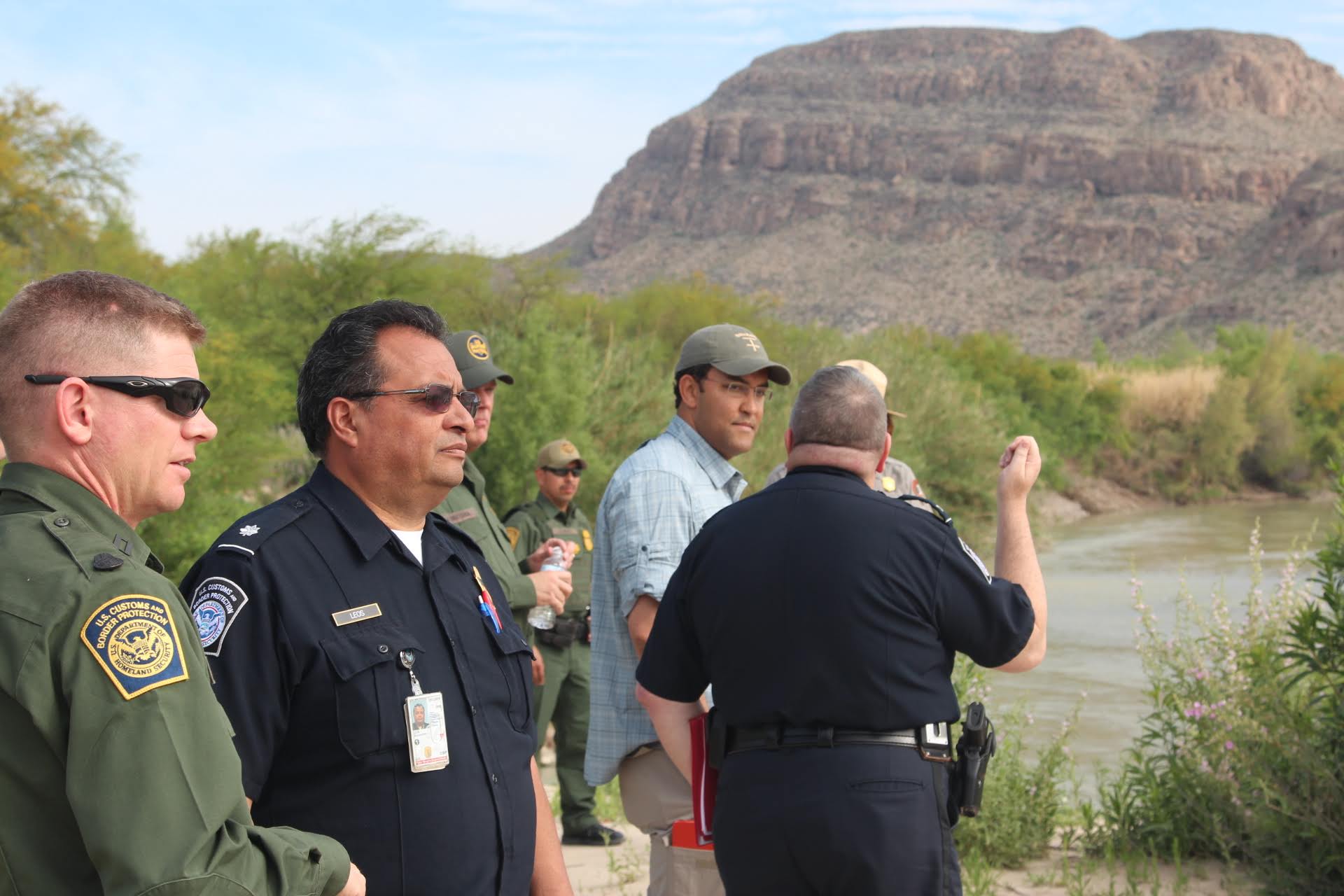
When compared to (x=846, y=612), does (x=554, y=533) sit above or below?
below

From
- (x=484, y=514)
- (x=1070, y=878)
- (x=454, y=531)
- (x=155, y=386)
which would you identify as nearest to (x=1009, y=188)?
(x=1070, y=878)

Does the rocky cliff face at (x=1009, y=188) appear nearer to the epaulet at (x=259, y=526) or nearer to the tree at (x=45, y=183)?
the tree at (x=45, y=183)

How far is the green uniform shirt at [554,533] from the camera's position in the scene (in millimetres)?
7742

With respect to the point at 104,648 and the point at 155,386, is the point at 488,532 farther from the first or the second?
the point at 104,648

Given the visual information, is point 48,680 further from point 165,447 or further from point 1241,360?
point 1241,360

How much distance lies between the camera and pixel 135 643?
154cm

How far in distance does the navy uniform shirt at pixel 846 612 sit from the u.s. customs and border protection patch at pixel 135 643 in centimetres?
157

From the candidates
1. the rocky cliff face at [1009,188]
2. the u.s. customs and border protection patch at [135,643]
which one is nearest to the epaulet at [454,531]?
the u.s. customs and border protection patch at [135,643]

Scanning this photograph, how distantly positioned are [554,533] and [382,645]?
5801 millimetres

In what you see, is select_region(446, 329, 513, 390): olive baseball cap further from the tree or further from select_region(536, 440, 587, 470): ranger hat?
the tree

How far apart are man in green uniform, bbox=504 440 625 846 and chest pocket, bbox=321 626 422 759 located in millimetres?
4340

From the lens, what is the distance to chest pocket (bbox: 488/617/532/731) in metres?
2.44

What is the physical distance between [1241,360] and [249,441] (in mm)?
51810

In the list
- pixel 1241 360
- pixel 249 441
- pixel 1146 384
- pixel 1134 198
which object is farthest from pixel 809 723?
pixel 1134 198
